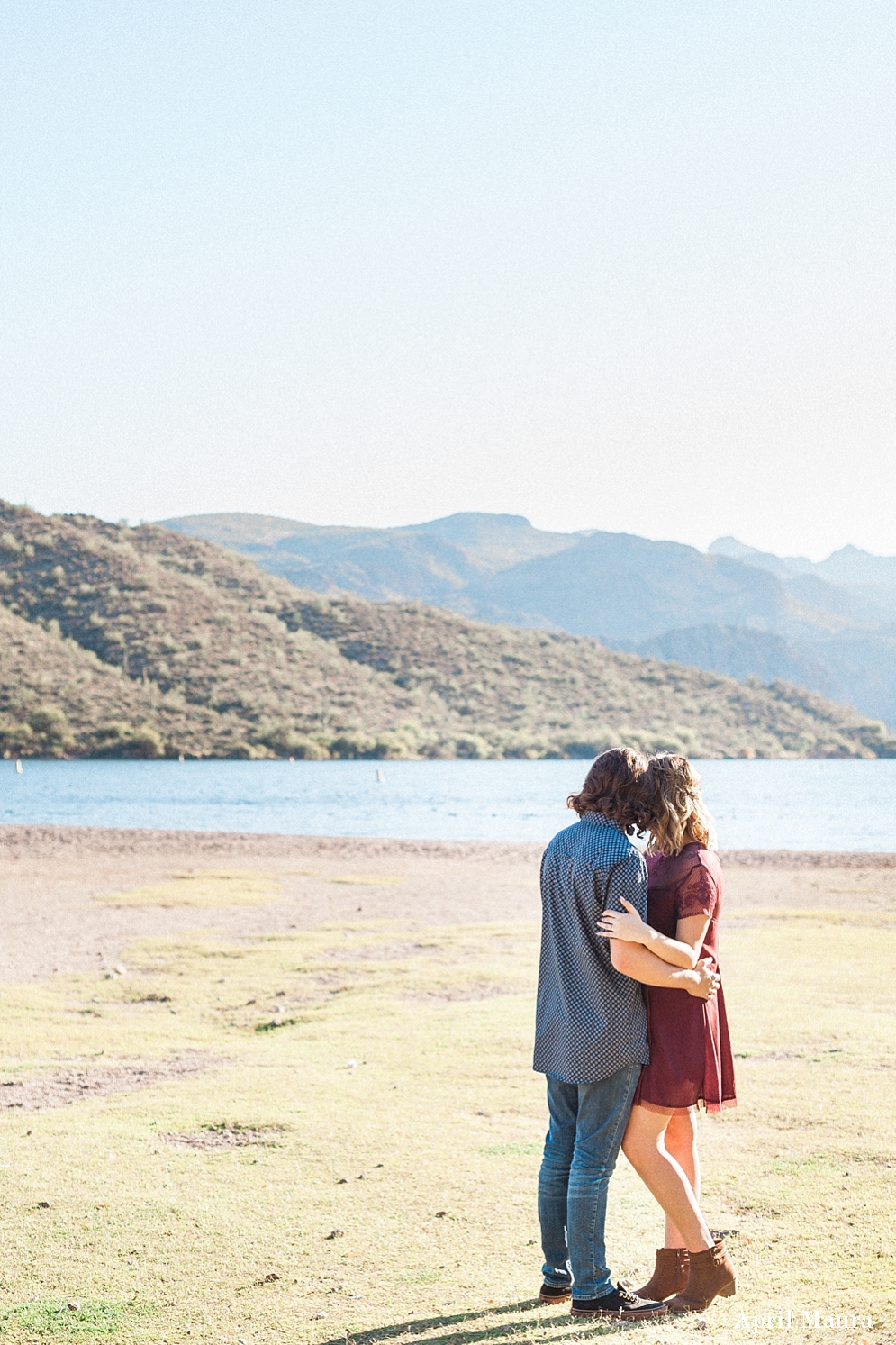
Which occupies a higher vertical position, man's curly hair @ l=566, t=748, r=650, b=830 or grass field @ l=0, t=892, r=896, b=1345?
man's curly hair @ l=566, t=748, r=650, b=830

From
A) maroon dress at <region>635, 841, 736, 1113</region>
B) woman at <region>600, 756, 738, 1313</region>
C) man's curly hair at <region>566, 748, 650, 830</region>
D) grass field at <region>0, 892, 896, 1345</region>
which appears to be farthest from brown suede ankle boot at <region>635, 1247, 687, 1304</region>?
man's curly hair at <region>566, 748, 650, 830</region>

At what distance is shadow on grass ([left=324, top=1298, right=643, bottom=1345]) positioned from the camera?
13.0 ft

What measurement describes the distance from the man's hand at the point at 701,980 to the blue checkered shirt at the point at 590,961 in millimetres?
227

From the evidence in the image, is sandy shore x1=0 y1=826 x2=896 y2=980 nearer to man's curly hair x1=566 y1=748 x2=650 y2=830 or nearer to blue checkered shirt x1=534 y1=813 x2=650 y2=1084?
blue checkered shirt x1=534 y1=813 x2=650 y2=1084

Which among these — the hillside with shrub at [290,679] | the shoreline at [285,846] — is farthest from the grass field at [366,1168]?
the hillside with shrub at [290,679]

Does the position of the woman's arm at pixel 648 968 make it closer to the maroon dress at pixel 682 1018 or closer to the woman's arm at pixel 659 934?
the woman's arm at pixel 659 934

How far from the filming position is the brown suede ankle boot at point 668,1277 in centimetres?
414

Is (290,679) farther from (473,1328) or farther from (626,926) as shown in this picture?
(626,926)

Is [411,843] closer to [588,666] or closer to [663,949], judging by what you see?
[663,949]

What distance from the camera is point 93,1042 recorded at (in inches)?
348

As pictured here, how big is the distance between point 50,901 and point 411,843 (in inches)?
471

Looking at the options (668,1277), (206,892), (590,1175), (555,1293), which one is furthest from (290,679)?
(590,1175)

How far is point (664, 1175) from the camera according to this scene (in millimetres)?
4043

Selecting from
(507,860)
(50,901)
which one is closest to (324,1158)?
(50,901)
